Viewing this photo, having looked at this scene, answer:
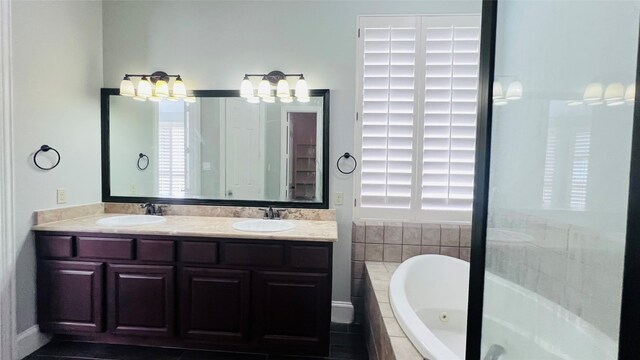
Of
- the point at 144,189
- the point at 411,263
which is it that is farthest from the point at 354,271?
the point at 144,189

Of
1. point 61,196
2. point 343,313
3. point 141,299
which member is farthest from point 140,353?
point 343,313

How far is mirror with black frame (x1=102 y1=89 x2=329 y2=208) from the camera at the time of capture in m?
2.49

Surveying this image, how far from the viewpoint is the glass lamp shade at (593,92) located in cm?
66

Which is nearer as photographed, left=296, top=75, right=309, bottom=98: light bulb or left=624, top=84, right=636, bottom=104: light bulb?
left=624, top=84, right=636, bottom=104: light bulb

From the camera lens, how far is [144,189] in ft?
8.51

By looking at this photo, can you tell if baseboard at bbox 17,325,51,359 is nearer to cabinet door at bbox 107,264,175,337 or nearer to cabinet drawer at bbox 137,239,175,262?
cabinet door at bbox 107,264,175,337

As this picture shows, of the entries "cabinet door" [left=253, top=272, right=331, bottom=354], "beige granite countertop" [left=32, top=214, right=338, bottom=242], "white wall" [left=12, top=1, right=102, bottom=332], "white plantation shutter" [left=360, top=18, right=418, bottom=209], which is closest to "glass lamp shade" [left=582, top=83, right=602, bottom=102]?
"beige granite countertop" [left=32, top=214, right=338, bottom=242]

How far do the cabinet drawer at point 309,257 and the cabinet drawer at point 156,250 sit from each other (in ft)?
2.79

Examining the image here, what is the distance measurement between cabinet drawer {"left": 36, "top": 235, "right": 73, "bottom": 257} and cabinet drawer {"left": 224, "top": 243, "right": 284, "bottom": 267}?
1.13 metres

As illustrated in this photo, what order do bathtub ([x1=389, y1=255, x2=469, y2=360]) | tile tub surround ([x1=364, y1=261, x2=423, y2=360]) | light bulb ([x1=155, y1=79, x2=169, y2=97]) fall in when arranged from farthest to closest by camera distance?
light bulb ([x1=155, y1=79, x2=169, y2=97]) < bathtub ([x1=389, y1=255, x2=469, y2=360]) < tile tub surround ([x1=364, y1=261, x2=423, y2=360])

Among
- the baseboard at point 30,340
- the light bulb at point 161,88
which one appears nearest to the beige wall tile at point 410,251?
the light bulb at point 161,88

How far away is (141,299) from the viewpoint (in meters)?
2.00

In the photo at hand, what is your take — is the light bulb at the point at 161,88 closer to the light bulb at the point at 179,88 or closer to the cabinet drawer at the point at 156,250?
the light bulb at the point at 179,88

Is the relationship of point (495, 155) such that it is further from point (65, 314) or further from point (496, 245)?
point (65, 314)
